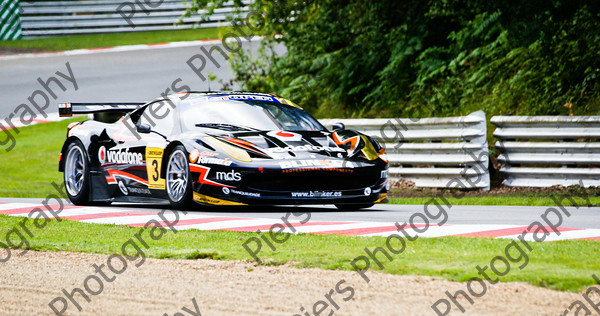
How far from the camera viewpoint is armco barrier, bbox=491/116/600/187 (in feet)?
36.8

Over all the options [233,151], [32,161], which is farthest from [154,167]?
[32,161]

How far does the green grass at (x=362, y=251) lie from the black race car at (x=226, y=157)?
4.29ft

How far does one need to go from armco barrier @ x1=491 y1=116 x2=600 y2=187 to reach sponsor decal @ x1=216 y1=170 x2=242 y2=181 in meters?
4.68

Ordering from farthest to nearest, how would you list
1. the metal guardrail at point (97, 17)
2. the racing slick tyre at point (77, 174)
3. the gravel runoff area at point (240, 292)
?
the metal guardrail at point (97, 17) < the racing slick tyre at point (77, 174) < the gravel runoff area at point (240, 292)

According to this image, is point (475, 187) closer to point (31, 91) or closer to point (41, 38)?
point (31, 91)

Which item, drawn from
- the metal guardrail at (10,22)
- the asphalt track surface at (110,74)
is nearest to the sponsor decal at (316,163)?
the asphalt track surface at (110,74)

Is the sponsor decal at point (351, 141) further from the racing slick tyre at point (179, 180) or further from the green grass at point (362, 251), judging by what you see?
the green grass at point (362, 251)

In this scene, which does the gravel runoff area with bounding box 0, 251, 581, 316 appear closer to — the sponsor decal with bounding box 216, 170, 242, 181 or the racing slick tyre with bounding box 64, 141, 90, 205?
the sponsor decal with bounding box 216, 170, 242, 181

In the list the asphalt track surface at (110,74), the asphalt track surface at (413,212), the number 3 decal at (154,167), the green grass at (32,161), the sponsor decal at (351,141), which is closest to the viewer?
the asphalt track surface at (413,212)

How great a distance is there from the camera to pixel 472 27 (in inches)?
641

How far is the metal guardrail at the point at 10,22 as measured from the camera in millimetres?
32875

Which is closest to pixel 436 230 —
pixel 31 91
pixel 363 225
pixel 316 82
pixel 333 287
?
pixel 363 225

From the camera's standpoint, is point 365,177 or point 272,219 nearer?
point 272,219

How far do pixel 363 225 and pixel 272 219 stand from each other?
0.98 meters
